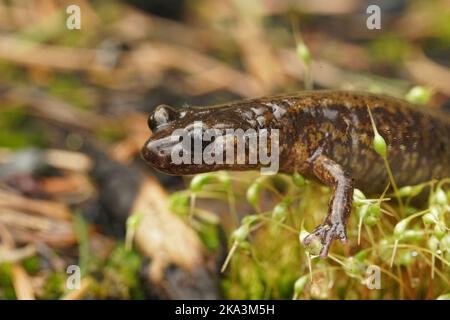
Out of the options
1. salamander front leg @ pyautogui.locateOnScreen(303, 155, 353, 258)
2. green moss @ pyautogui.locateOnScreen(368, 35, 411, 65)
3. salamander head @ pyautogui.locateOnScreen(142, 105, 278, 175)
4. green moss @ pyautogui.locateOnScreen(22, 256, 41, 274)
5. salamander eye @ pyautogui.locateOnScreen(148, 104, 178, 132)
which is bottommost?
green moss @ pyautogui.locateOnScreen(22, 256, 41, 274)

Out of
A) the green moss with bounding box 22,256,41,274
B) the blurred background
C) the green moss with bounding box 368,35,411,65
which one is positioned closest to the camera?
the blurred background

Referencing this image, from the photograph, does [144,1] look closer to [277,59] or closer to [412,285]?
[277,59]

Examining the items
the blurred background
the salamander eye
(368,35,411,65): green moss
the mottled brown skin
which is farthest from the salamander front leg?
(368,35,411,65): green moss

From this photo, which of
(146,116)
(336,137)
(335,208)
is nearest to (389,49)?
(146,116)

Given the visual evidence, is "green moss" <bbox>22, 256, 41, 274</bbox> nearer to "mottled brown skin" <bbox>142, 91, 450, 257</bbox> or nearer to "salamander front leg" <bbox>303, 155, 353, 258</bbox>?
"mottled brown skin" <bbox>142, 91, 450, 257</bbox>

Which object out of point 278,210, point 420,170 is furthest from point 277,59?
point 278,210

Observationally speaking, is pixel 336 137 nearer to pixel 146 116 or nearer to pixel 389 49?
pixel 146 116

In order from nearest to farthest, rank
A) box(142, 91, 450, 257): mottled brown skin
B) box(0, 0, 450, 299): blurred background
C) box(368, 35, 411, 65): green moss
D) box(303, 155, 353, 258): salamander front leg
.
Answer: box(303, 155, 353, 258): salamander front leg, box(142, 91, 450, 257): mottled brown skin, box(0, 0, 450, 299): blurred background, box(368, 35, 411, 65): green moss

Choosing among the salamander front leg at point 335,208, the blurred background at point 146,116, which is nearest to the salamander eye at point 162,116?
the blurred background at point 146,116
